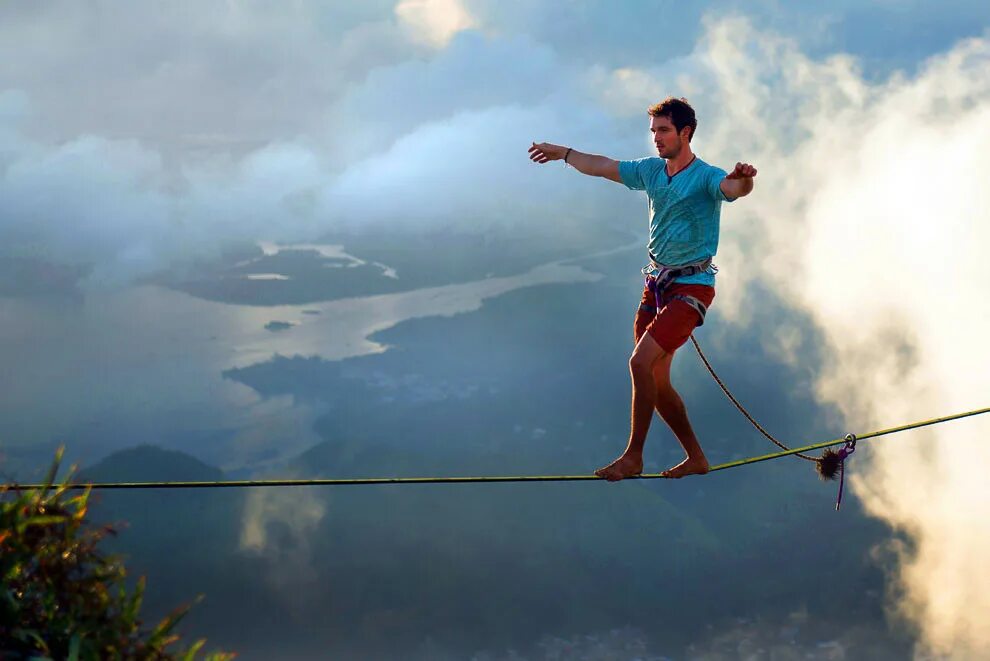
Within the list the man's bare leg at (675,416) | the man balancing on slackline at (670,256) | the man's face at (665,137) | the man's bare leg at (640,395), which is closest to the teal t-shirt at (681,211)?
the man balancing on slackline at (670,256)

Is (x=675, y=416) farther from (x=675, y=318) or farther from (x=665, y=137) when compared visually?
(x=665, y=137)

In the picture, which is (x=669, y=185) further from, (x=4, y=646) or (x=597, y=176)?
(x=4, y=646)

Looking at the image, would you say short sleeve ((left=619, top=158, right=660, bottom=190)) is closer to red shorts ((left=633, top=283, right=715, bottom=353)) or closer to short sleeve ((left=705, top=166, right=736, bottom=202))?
short sleeve ((left=705, top=166, right=736, bottom=202))

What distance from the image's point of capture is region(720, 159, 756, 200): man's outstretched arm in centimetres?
935

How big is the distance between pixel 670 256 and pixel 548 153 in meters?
1.74

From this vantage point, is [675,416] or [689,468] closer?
[689,468]

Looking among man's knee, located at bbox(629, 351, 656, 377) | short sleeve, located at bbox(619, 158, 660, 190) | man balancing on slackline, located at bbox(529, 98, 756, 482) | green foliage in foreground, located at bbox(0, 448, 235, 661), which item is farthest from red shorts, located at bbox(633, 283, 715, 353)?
green foliage in foreground, located at bbox(0, 448, 235, 661)

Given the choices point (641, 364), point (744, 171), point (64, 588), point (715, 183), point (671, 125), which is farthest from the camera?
point (641, 364)

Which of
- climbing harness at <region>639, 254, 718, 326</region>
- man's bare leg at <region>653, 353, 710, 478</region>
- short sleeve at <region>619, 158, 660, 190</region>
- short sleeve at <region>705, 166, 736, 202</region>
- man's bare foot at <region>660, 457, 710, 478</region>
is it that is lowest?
man's bare foot at <region>660, 457, 710, 478</region>

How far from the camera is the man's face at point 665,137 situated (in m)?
10.2

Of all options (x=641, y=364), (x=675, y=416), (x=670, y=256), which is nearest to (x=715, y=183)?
(x=670, y=256)

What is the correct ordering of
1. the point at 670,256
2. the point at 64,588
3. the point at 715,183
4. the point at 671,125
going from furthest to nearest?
the point at 670,256, the point at 671,125, the point at 715,183, the point at 64,588

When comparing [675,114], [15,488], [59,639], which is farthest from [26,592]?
[675,114]

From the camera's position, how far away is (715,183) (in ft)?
32.6
